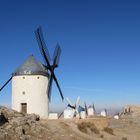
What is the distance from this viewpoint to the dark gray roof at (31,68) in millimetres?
39250

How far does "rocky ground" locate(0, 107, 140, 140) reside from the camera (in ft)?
82.9

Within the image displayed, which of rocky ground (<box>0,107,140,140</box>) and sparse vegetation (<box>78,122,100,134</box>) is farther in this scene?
sparse vegetation (<box>78,122,100,134</box>)

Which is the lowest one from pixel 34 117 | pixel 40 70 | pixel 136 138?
pixel 136 138

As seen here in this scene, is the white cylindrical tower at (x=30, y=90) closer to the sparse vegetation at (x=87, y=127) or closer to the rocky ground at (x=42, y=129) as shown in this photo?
the rocky ground at (x=42, y=129)

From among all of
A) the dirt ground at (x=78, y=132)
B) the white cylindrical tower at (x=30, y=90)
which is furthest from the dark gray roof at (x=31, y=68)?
the dirt ground at (x=78, y=132)

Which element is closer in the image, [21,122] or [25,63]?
[21,122]

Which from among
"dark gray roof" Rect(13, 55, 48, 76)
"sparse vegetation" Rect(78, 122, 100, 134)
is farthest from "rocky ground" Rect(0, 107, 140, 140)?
"dark gray roof" Rect(13, 55, 48, 76)

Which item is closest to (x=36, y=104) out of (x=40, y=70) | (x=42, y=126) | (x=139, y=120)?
(x=40, y=70)

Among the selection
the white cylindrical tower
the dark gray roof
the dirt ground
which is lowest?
the dirt ground

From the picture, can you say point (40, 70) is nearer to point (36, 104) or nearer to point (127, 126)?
point (36, 104)

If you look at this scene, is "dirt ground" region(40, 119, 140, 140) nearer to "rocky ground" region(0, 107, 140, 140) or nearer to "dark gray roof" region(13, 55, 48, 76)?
"rocky ground" region(0, 107, 140, 140)

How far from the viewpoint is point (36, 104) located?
128 feet

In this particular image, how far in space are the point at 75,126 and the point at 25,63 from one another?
37.1 feet

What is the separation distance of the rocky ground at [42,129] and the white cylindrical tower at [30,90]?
5562mm
